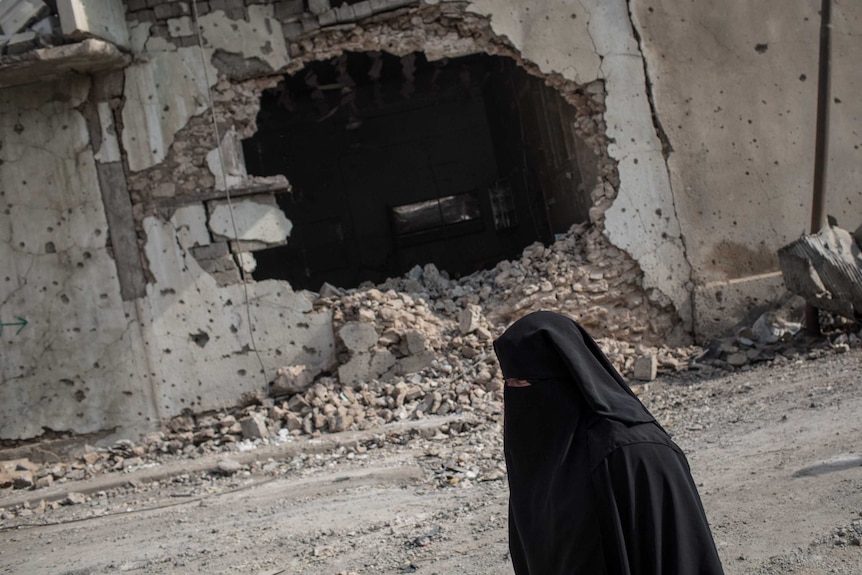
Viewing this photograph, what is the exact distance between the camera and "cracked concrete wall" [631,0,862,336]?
23.9ft

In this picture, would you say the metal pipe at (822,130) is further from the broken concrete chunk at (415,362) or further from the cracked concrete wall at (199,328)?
the cracked concrete wall at (199,328)

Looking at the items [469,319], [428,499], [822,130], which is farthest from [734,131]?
[428,499]

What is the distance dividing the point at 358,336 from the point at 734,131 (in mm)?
3960

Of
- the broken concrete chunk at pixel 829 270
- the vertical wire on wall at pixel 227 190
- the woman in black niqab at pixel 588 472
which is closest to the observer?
the woman in black niqab at pixel 588 472

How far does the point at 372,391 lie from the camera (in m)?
6.72

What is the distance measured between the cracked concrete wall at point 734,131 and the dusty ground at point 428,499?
1268 millimetres

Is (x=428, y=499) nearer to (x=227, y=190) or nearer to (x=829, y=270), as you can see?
(x=227, y=190)

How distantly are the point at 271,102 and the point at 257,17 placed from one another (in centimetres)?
559

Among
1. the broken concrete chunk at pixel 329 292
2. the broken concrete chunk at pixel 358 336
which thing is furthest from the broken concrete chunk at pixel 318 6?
the broken concrete chunk at pixel 358 336

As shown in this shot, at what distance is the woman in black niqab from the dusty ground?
4.89 ft

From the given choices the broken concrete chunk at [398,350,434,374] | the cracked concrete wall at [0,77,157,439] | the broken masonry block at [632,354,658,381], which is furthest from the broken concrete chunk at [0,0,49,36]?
the broken masonry block at [632,354,658,381]

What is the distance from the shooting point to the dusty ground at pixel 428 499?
3.44 metres

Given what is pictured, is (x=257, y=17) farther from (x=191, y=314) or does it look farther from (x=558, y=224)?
(x=558, y=224)

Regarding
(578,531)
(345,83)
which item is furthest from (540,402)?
(345,83)
